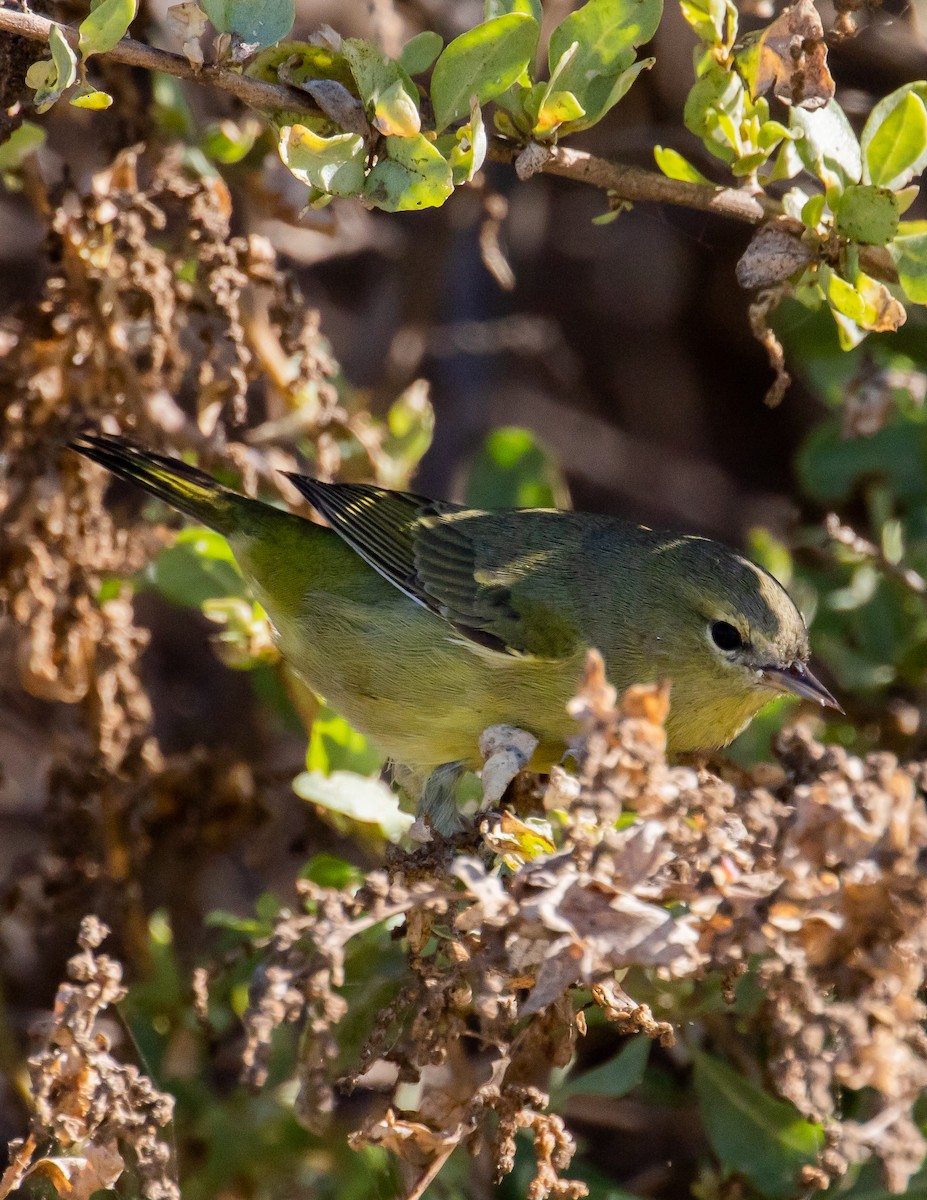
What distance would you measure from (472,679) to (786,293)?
1.11 meters

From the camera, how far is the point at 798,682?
110 inches

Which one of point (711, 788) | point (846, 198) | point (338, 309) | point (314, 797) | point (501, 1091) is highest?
point (846, 198)

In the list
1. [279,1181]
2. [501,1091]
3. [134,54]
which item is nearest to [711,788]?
[501,1091]

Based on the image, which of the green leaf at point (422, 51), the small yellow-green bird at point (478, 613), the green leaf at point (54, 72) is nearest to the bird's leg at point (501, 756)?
the small yellow-green bird at point (478, 613)

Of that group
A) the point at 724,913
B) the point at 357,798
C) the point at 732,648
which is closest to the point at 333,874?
the point at 357,798

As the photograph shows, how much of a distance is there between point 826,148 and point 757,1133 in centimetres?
189

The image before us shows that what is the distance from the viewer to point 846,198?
7.38 feet

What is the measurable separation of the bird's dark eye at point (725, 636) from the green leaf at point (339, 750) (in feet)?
2.80

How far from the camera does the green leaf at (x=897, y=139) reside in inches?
85.8

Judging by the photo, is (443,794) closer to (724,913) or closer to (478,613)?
(478,613)

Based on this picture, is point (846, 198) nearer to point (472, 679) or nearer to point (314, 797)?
point (472, 679)

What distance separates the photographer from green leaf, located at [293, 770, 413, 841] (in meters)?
2.74

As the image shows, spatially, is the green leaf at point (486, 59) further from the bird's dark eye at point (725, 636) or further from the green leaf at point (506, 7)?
the bird's dark eye at point (725, 636)

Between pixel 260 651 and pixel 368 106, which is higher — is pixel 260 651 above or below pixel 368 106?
below
